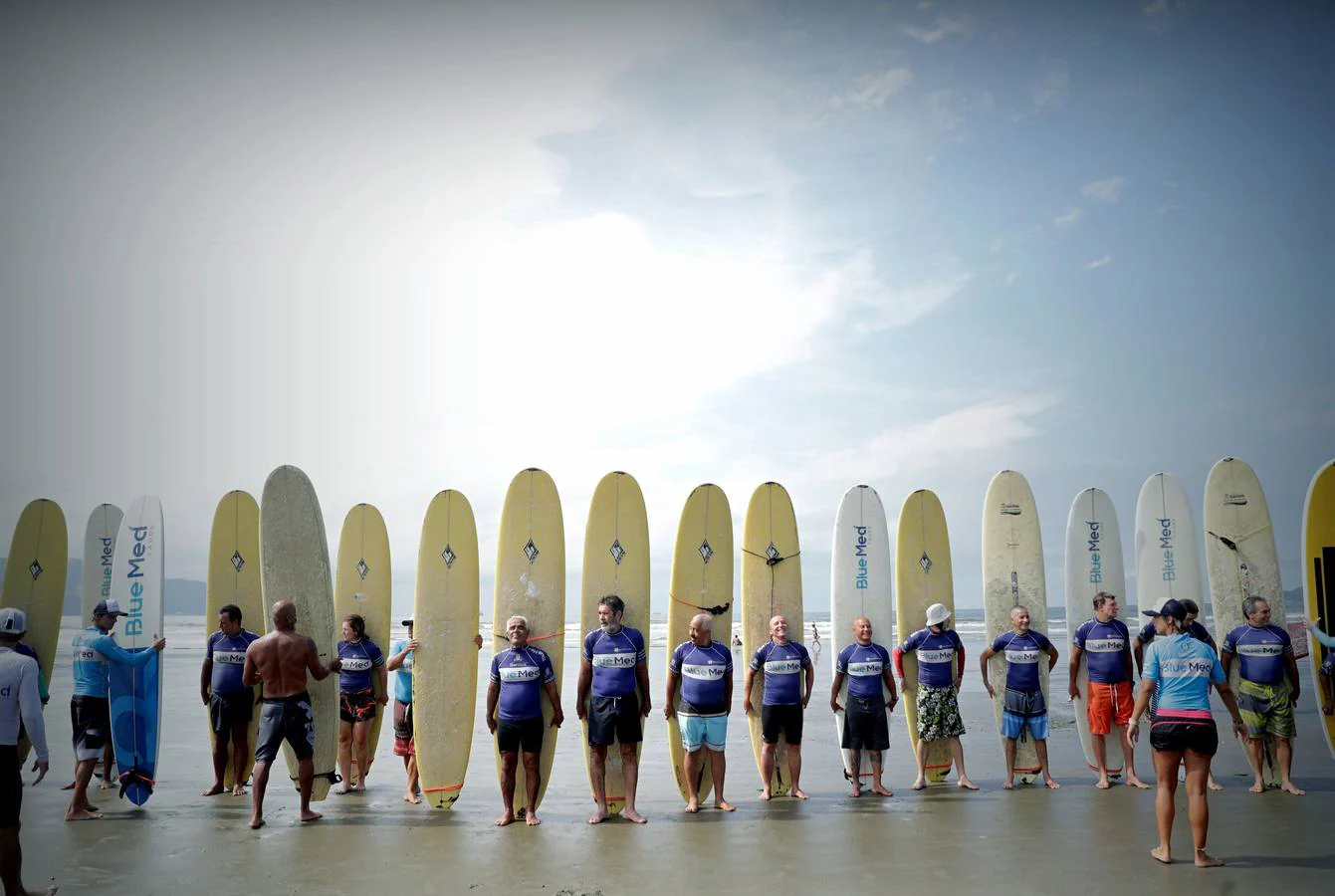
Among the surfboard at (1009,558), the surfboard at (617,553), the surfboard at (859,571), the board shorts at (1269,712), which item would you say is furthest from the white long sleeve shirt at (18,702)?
the board shorts at (1269,712)

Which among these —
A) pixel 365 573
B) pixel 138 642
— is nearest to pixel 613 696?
pixel 365 573

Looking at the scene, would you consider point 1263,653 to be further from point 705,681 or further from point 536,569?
point 536,569

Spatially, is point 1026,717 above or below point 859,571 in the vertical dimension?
below

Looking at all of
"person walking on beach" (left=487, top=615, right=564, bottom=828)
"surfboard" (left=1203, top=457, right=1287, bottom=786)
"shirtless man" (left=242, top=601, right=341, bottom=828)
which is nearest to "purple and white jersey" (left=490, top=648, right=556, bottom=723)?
"person walking on beach" (left=487, top=615, right=564, bottom=828)

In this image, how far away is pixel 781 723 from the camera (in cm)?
718

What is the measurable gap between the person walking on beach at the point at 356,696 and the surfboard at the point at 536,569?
1.17 metres

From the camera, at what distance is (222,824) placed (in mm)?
6465

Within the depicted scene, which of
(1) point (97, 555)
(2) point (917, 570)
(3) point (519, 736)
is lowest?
(3) point (519, 736)

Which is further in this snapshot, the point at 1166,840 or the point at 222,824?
the point at 222,824

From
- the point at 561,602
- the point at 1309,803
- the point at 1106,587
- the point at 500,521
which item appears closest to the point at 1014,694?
the point at 1106,587

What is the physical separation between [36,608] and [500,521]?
4840 millimetres

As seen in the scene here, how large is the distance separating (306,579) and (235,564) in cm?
128

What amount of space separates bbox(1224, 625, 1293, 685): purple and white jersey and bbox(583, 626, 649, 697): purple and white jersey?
498cm

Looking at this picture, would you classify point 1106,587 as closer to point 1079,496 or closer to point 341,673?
point 1079,496
